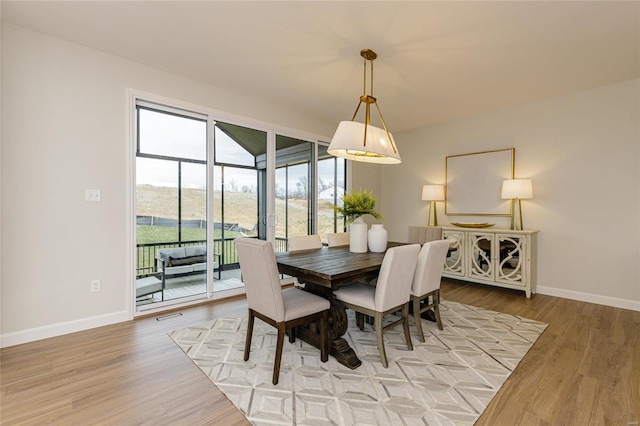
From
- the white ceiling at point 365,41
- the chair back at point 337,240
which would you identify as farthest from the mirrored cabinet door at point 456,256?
the white ceiling at point 365,41

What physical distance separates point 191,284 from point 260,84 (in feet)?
8.56

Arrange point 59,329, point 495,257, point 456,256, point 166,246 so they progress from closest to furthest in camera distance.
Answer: point 59,329, point 166,246, point 495,257, point 456,256

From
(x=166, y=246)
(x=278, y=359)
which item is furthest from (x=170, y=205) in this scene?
(x=278, y=359)

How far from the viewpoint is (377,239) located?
2893mm

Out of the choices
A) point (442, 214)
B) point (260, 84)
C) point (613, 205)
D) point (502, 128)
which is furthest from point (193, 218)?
point (613, 205)

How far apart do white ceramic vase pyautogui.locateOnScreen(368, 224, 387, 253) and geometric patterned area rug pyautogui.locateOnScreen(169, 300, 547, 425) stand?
0.79 metres

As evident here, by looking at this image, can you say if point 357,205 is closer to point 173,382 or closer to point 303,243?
point 303,243

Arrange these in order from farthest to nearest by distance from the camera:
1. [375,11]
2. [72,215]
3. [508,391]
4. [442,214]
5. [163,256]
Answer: [442,214], [163,256], [72,215], [375,11], [508,391]

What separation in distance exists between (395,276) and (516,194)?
2.78 metres

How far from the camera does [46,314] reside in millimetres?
2574

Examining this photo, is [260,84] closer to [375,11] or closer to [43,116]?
[375,11]

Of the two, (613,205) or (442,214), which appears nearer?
(613,205)

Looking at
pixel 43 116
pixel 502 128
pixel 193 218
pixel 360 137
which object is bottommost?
pixel 193 218

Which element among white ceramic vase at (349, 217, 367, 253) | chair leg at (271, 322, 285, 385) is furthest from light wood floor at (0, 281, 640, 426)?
white ceramic vase at (349, 217, 367, 253)
